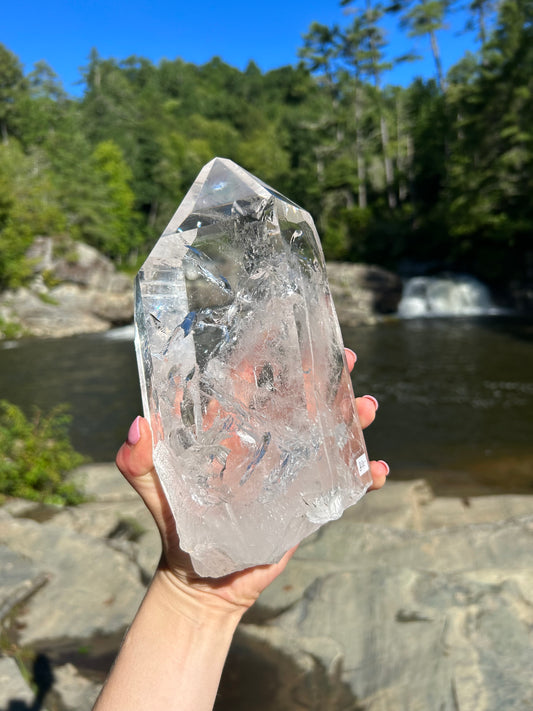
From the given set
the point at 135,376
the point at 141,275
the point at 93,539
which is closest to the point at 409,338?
the point at 135,376

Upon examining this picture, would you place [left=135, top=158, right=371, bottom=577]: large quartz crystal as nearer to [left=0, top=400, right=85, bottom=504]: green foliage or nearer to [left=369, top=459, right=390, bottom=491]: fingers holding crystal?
[left=369, top=459, right=390, bottom=491]: fingers holding crystal

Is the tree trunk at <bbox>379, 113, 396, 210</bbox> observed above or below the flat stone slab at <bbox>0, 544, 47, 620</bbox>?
above

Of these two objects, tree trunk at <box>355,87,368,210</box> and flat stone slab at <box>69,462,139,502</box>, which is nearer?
flat stone slab at <box>69,462,139,502</box>

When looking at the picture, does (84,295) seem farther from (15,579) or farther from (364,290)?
(15,579)

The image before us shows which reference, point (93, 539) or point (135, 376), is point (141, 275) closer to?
point (93, 539)

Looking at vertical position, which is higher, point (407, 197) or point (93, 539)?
point (407, 197)

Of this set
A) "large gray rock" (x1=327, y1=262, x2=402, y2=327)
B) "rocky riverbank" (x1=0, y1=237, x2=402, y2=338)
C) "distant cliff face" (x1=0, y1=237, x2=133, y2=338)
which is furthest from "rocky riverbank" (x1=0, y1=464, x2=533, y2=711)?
"distant cliff face" (x1=0, y1=237, x2=133, y2=338)

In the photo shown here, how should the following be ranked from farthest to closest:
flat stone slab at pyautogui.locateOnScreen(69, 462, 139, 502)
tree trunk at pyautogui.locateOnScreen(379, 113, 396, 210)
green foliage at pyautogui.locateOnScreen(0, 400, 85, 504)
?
tree trunk at pyautogui.locateOnScreen(379, 113, 396, 210)
flat stone slab at pyautogui.locateOnScreen(69, 462, 139, 502)
green foliage at pyautogui.locateOnScreen(0, 400, 85, 504)
